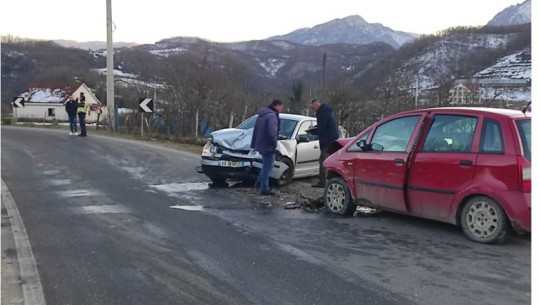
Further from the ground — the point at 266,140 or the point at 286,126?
the point at 286,126

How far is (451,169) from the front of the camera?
647cm

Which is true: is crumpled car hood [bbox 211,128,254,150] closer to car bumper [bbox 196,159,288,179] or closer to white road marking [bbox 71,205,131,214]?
car bumper [bbox 196,159,288,179]

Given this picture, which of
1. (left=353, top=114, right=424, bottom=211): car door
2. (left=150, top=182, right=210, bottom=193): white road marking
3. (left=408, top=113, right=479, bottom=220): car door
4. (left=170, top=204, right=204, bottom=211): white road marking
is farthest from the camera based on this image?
(left=150, top=182, right=210, bottom=193): white road marking

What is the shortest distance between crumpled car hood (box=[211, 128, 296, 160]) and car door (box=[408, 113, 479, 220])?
405 centimetres

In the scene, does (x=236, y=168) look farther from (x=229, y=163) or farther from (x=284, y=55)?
(x=284, y=55)

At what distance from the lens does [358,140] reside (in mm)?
7949

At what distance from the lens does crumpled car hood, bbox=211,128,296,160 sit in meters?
10.4

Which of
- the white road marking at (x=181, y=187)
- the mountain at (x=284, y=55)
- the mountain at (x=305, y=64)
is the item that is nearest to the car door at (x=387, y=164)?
the white road marking at (x=181, y=187)

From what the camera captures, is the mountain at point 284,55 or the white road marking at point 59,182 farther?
the mountain at point 284,55

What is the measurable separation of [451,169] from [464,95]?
41.7 m

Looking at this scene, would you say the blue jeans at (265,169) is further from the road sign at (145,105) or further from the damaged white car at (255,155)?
the road sign at (145,105)

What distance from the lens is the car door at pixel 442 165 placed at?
6402mm

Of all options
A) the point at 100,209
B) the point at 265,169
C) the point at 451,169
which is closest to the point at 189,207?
the point at 100,209

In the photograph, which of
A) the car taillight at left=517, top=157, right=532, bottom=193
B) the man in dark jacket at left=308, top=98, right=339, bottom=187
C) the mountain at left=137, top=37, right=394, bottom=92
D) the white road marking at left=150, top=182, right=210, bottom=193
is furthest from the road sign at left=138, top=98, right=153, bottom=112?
the mountain at left=137, top=37, right=394, bottom=92
